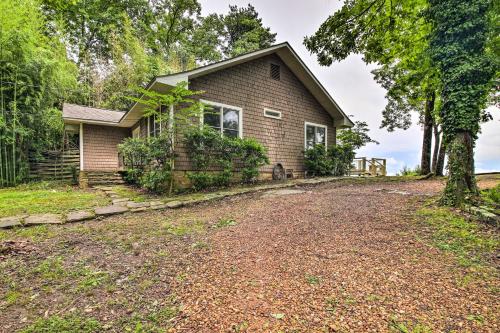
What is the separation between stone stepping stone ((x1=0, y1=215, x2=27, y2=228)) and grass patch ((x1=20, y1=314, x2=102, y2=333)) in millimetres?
3185

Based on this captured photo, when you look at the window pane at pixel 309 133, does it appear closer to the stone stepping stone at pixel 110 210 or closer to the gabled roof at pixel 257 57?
the gabled roof at pixel 257 57

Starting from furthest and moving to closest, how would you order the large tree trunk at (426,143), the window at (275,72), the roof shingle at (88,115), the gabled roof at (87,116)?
the large tree trunk at (426,143), the roof shingle at (88,115), the gabled roof at (87,116), the window at (275,72)

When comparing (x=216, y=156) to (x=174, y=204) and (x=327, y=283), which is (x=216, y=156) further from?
(x=327, y=283)

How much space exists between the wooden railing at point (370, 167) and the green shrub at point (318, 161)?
17.7 feet

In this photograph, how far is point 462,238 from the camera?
3.17 metres

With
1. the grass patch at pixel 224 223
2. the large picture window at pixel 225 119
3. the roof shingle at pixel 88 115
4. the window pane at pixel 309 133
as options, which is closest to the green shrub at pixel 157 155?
the large picture window at pixel 225 119

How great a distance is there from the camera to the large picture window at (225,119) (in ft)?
27.3

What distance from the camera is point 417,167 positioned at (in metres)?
15.9

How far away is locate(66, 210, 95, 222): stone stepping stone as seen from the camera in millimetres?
4466

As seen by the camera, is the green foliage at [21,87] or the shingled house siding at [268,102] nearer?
the shingled house siding at [268,102]

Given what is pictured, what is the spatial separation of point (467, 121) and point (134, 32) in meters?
23.6

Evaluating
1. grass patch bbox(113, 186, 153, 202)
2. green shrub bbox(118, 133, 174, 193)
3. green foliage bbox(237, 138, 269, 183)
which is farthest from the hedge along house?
grass patch bbox(113, 186, 153, 202)

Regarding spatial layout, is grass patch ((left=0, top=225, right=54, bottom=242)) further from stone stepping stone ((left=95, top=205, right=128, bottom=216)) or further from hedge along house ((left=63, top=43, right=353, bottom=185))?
hedge along house ((left=63, top=43, right=353, bottom=185))

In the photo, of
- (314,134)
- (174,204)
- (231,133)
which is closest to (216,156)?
(231,133)
